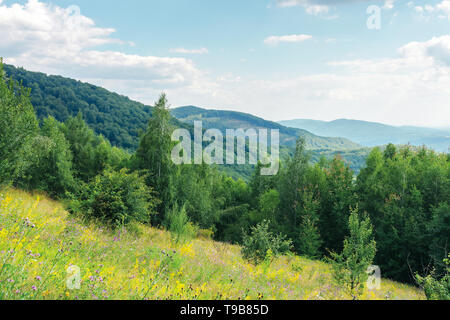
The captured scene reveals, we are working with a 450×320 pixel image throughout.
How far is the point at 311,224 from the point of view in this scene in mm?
29875

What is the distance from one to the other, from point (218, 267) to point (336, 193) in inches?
1095

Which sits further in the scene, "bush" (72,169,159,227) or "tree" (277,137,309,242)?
"tree" (277,137,309,242)

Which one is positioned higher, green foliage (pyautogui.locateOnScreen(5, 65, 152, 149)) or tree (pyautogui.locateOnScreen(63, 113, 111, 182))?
green foliage (pyautogui.locateOnScreen(5, 65, 152, 149))

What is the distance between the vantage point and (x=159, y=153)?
24453 mm

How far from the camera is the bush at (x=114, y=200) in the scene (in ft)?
40.8

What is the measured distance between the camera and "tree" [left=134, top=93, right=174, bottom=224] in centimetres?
2430

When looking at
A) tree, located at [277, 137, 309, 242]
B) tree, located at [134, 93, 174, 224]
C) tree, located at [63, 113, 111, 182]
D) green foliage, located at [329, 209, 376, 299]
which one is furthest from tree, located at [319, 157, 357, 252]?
tree, located at [63, 113, 111, 182]

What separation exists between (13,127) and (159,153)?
14167mm

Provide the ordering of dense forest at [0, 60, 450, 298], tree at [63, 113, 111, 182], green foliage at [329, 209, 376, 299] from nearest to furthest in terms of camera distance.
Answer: green foliage at [329, 209, 376, 299] → dense forest at [0, 60, 450, 298] → tree at [63, 113, 111, 182]

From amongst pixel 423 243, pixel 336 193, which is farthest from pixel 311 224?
pixel 423 243

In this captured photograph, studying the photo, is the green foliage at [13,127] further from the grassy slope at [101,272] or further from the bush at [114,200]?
the grassy slope at [101,272]

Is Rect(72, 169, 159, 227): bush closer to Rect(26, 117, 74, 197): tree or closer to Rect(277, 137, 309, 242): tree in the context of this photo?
Rect(277, 137, 309, 242): tree

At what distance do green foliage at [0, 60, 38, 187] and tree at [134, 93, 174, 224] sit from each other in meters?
13.0
